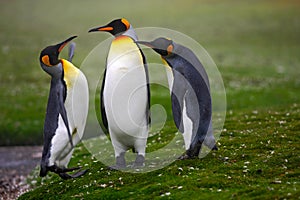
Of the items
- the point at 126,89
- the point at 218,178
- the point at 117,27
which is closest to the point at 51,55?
the point at 117,27

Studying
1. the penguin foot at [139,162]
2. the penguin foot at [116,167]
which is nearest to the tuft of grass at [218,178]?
the penguin foot at [116,167]

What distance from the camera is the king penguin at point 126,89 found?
9266 mm

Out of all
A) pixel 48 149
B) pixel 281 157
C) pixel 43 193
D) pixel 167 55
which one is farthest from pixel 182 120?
pixel 43 193

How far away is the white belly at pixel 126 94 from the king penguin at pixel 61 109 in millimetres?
589

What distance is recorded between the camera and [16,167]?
609 inches

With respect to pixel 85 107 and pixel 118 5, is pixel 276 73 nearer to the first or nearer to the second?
pixel 85 107

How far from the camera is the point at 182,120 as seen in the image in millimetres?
9102

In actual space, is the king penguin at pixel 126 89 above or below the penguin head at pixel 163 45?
below

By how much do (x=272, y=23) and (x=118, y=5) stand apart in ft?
64.6

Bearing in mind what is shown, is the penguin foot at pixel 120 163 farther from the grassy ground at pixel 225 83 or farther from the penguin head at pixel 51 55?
the penguin head at pixel 51 55

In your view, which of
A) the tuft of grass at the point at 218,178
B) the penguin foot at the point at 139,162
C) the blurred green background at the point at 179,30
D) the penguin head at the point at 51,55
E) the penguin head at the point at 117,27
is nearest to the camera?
the tuft of grass at the point at 218,178

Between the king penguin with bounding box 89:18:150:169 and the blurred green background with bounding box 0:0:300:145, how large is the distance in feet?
31.8

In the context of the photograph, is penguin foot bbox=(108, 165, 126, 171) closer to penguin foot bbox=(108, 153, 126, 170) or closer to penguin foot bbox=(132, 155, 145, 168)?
penguin foot bbox=(108, 153, 126, 170)

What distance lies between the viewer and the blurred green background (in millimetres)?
22500
